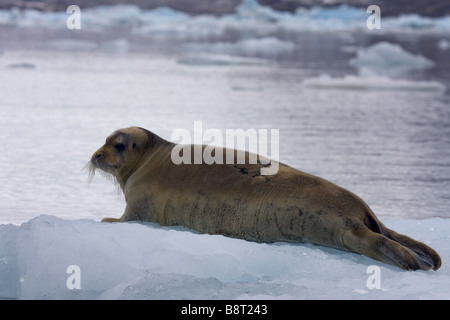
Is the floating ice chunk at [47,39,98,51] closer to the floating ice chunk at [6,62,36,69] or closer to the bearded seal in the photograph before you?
the floating ice chunk at [6,62,36,69]

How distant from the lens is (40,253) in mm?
3643

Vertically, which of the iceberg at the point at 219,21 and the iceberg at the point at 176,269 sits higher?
the iceberg at the point at 219,21

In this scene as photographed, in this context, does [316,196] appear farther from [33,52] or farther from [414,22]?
[414,22]

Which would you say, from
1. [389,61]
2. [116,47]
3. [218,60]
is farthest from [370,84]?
[116,47]

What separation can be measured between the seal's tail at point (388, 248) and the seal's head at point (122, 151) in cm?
152

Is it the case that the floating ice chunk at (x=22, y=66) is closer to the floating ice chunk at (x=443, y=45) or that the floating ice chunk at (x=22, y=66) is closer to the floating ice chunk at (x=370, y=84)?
the floating ice chunk at (x=370, y=84)

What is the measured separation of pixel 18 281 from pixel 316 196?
1.46 m

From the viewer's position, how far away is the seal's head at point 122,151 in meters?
4.71

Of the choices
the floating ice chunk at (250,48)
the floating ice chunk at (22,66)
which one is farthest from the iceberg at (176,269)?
the floating ice chunk at (250,48)

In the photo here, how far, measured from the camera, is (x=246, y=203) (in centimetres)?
414

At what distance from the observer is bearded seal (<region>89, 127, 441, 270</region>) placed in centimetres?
380

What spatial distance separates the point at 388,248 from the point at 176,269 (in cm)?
94

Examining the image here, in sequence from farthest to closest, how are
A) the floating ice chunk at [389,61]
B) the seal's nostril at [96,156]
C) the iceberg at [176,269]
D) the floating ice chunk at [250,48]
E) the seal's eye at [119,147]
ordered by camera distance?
the floating ice chunk at [250,48], the floating ice chunk at [389,61], the seal's eye at [119,147], the seal's nostril at [96,156], the iceberg at [176,269]
